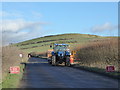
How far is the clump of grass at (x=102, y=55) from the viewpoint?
28055 mm

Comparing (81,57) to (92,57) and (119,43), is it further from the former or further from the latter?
(119,43)

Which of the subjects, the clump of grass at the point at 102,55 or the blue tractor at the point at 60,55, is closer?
the clump of grass at the point at 102,55

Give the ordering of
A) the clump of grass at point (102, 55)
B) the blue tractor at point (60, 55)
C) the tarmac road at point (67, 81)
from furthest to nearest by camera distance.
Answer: the blue tractor at point (60, 55) < the clump of grass at point (102, 55) < the tarmac road at point (67, 81)

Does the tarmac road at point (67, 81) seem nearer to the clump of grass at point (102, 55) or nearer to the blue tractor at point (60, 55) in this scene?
the clump of grass at point (102, 55)

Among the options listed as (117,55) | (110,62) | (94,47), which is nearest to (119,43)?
(117,55)

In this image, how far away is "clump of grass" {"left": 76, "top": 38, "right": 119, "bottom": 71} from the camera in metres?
28.1

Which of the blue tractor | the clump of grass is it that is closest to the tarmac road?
the clump of grass

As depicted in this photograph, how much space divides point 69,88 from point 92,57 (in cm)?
1889

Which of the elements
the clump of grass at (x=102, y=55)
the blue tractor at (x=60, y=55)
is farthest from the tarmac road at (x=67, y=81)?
the blue tractor at (x=60, y=55)

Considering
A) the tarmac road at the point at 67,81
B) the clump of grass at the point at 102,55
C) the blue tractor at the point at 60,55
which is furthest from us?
the blue tractor at the point at 60,55

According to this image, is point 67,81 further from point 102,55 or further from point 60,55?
point 60,55

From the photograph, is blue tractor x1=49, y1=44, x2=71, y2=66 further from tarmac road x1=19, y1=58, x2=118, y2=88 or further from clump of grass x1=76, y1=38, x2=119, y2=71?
tarmac road x1=19, y1=58, x2=118, y2=88

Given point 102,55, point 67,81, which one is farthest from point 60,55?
point 67,81

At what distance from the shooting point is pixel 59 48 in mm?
38375
